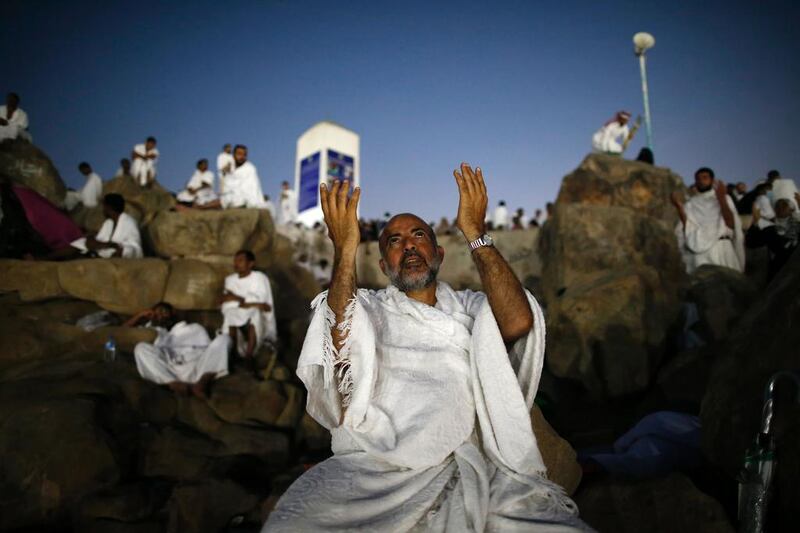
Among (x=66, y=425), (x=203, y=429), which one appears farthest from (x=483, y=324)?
(x=203, y=429)

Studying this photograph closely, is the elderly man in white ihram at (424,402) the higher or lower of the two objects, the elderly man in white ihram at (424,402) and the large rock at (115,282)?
the lower

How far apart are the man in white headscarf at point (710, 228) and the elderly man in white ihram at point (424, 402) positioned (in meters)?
6.86

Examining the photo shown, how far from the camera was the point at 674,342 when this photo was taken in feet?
21.2

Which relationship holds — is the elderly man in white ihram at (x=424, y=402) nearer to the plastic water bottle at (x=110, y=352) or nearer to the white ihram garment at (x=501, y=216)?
the plastic water bottle at (x=110, y=352)

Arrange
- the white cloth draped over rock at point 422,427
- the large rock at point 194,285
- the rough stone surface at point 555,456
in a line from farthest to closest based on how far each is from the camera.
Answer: the large rock at point 194,285, the rough stone surface at point 555,456, the white cloth draped over rock at point 422,427

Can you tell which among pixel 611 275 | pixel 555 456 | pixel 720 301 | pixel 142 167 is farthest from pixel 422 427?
pixel 142 167

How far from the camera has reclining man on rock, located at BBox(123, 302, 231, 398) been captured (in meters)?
6.60

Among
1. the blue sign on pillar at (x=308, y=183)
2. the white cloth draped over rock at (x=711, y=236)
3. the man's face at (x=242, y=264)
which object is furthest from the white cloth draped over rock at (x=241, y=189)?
the blue sign on pillar at (x=308, y=183)

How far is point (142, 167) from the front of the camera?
1378 centimetres

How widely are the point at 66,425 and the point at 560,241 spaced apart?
867cm

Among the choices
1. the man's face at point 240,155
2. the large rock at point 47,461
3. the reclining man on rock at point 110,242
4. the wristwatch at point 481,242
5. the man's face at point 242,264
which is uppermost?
the man's face at point 240,155

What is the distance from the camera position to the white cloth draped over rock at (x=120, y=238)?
833 cm

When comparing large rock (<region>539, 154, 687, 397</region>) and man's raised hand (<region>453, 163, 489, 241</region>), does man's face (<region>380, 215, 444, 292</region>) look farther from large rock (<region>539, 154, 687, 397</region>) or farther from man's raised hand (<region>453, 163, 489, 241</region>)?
large rock (<region>539, 154, 687, 397</region>)

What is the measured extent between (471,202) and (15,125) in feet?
44.2
